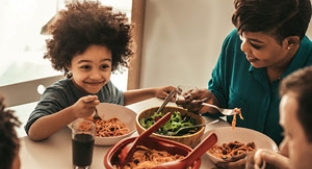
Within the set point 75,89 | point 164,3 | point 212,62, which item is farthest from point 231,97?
point 164,3

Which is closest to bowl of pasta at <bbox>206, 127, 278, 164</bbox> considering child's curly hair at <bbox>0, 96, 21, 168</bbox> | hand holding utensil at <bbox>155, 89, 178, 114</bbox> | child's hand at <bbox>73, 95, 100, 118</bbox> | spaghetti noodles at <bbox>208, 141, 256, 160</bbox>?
spaghetti noodles at <bbox>208, 141, 256, 160</bbox>

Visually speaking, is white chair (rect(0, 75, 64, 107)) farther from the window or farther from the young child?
the young child

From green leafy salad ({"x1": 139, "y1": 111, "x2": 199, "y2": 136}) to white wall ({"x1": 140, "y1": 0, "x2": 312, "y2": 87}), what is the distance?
115 cm

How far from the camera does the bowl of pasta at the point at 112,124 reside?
5.04 ft

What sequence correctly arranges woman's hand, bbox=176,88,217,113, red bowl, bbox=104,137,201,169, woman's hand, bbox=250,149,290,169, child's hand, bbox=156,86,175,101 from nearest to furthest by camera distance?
woman's hand, bbox=250,149,290,169 → red bowl, bbox=104,137,201,169 → woman's hand, bbox=176,88,217,113 → child's hand, bbox=156,86,175,101

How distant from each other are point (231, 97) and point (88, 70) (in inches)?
25.9

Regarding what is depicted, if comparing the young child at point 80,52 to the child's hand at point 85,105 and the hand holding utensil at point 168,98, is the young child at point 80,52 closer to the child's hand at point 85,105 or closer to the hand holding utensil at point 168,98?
the child's hand at point 85,105

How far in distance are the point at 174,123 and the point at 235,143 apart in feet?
0.76

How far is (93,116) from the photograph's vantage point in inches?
66.2

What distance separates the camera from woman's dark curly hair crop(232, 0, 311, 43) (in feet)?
5.09

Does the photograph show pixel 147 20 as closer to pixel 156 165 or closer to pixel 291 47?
pixel 291 47

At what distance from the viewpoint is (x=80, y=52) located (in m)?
1.68

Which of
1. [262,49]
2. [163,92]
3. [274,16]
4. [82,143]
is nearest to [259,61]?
[262,49]

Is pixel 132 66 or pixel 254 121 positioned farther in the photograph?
pixel 132 66
